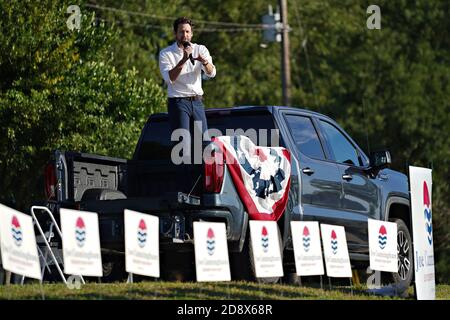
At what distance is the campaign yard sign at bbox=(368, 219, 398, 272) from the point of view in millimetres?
11891

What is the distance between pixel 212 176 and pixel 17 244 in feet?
8.72

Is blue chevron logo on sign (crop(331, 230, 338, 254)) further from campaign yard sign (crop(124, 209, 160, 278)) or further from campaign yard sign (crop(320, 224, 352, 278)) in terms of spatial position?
campaign yard sign (crop(124, 209, 160, 278))

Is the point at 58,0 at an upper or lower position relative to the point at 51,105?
upper

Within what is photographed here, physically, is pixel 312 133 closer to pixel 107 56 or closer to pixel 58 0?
pixel 58 0

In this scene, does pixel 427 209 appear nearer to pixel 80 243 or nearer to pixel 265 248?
pixel 265 248

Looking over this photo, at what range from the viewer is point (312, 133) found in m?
13.6

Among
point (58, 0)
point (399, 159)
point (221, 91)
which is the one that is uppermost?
point (58, 0)

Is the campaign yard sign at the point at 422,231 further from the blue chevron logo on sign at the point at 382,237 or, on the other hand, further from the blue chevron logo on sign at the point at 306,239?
the blue chevron logo on sign at the point at 306,239

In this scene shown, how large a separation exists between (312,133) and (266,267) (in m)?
2.70

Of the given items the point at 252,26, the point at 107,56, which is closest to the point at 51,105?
the point at 107,56

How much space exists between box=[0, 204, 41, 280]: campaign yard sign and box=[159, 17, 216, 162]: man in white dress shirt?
3.00m

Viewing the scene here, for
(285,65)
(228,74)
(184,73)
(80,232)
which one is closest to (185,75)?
(184,73)

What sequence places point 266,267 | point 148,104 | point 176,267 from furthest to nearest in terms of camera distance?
point 148,104
point 176,267
point 266,267

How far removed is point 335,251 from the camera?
1184 cm
